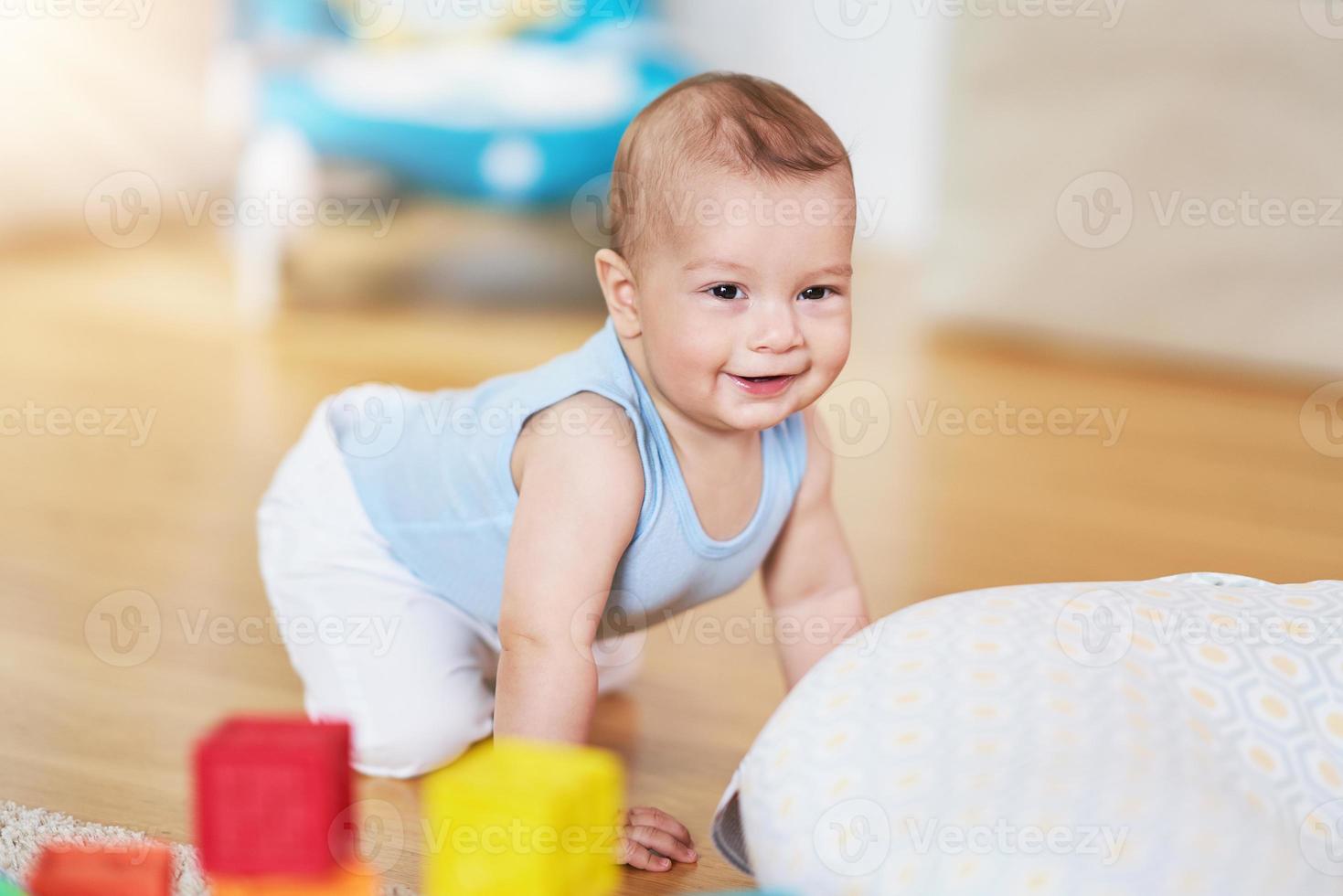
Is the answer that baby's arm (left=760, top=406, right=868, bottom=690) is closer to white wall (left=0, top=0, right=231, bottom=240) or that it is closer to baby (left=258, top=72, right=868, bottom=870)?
baby (left=258, top=72, right=868, bottom=870)

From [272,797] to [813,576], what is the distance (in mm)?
597

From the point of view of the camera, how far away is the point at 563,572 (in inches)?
36.0

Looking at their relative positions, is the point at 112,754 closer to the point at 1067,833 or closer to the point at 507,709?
the point at 507,709

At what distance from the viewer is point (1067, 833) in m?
0.68

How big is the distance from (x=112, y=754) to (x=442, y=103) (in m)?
1.84

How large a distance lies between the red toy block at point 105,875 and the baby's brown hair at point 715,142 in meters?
0.49

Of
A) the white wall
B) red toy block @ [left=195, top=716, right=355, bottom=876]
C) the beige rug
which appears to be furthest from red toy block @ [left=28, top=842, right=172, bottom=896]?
the white wall

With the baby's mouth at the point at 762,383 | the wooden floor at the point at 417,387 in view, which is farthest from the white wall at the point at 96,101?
the baby's mouth at the point at 762,383

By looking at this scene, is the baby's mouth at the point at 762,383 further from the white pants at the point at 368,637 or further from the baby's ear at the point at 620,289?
the white pants at the point at 368,637

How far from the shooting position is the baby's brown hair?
2.89 ft

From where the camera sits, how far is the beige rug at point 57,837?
0.83 meters

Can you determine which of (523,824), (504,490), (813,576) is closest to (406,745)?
(504,490)

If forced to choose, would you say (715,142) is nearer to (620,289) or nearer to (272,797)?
(620,289)

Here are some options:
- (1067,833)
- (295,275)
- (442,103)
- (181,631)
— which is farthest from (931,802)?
(295,275)
